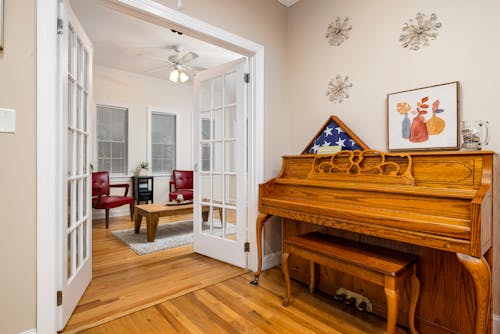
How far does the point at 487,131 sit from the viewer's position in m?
1.62

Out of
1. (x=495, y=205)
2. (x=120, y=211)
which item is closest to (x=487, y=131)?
(x=495, y=205)

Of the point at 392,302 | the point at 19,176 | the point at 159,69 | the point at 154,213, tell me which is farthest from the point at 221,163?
the point at 159,69

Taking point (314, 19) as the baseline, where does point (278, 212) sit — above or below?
below

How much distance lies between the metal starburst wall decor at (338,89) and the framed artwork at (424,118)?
39cm

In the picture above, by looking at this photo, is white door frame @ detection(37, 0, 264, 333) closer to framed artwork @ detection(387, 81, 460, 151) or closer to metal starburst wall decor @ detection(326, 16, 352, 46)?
metal starburst wall decor @ detection(326, 16, 352, 46)

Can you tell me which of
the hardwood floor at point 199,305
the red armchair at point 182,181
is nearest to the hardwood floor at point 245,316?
the hardwood floor at point 199,305

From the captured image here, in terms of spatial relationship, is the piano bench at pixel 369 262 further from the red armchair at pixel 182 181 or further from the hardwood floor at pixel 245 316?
the red armchair at pixel 182 181

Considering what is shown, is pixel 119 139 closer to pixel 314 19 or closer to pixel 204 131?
pixel 204 131

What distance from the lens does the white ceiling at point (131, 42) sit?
306 centimetres

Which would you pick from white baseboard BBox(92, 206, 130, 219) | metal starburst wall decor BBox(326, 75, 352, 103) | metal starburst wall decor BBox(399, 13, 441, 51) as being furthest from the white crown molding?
white baseboard BBox(92, 206, 130, 219)

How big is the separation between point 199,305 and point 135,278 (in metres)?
0.83

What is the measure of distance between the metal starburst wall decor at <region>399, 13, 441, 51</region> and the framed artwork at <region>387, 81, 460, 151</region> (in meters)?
0.35

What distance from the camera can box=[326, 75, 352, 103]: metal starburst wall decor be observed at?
2.35 m

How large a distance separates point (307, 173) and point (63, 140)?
5.80 feet
